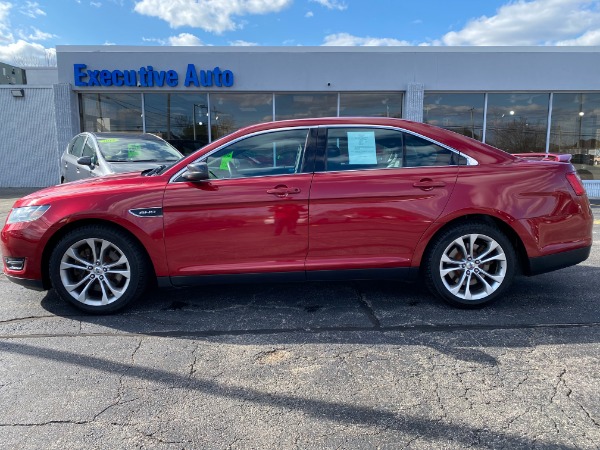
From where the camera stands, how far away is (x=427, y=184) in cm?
368

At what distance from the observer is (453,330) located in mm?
3414

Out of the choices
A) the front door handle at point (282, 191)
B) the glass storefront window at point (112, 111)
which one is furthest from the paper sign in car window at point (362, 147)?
the glass storefront window at point (112, 111)

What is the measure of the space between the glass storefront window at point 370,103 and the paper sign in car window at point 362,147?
975 centimetres

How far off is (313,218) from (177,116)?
1079 cm

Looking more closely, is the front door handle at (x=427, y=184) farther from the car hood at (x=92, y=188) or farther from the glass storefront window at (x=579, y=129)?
the glass storefront window at (x=579, y=129)

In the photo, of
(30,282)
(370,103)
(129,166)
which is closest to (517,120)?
(370,103)

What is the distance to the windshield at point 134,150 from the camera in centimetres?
682

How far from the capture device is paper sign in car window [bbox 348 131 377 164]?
12.4ft

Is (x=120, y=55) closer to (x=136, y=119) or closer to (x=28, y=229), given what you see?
(x=136, y=119)

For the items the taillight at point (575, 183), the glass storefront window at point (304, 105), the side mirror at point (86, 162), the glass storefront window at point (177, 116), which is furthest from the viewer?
the glass storefront window at point (304, 105)

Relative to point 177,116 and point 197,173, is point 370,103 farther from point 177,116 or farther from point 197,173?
point 197,173

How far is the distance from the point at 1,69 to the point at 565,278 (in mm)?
25921

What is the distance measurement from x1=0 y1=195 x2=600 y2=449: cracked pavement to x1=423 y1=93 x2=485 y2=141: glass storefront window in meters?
9.99

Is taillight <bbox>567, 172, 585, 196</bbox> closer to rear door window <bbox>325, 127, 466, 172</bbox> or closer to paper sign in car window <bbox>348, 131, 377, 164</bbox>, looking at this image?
rear door window <bbox>325, 127, 466, 172</bbox>
